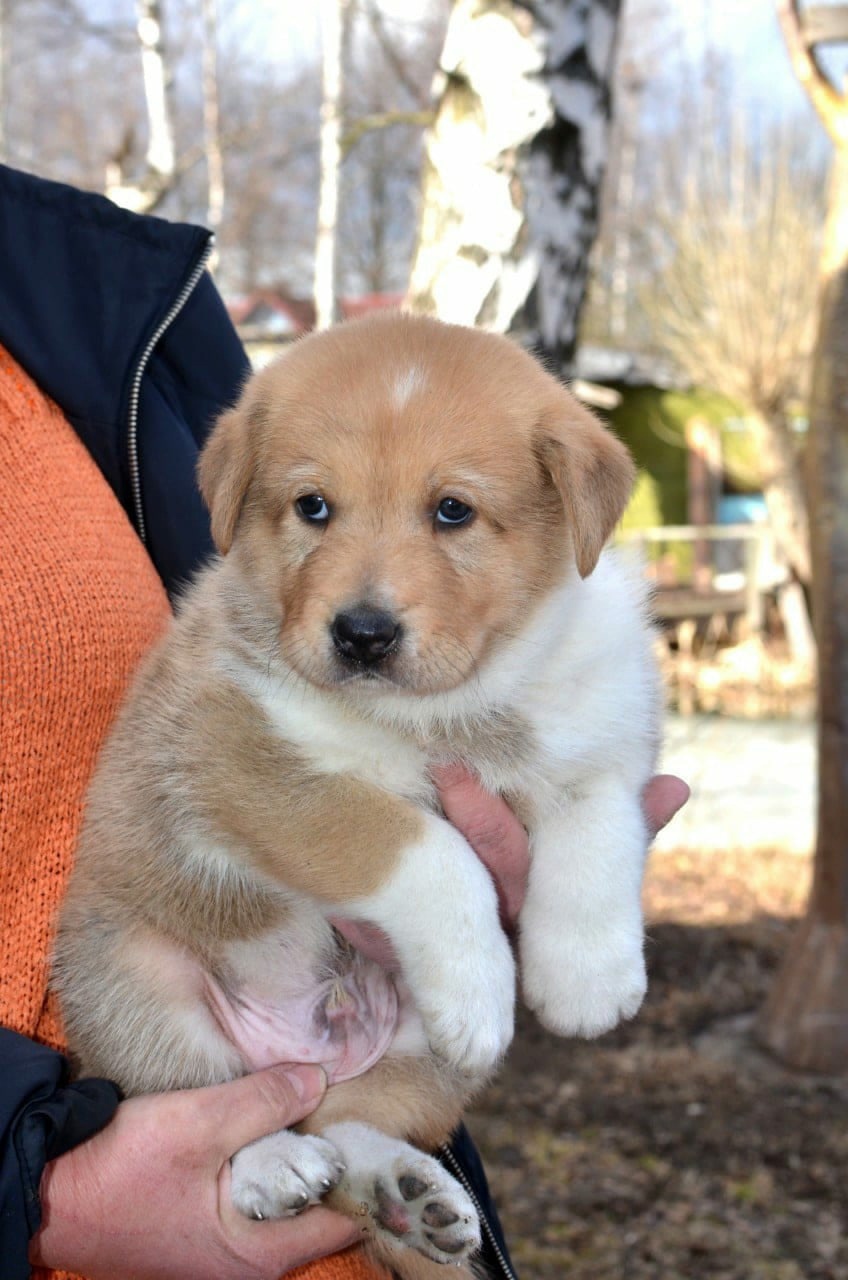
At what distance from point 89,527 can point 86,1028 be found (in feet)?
2.77

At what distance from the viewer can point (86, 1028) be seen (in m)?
2.15

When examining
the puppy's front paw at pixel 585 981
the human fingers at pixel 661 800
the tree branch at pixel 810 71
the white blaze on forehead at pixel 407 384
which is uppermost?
the tree branch at pixel 810 71

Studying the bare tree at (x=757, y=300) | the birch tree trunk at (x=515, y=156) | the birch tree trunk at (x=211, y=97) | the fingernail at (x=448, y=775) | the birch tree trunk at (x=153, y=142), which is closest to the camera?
the fingernail at (x=448, y=775)

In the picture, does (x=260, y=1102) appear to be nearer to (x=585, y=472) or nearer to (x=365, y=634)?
(x=365, y=634)

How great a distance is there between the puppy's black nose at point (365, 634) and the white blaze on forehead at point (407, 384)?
39cm

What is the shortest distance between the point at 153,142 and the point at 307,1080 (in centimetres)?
1040

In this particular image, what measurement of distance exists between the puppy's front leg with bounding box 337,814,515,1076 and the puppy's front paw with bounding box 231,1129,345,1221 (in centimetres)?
25

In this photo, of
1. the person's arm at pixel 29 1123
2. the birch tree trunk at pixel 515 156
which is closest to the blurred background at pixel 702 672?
the birch tree trunk at pixel 515 156

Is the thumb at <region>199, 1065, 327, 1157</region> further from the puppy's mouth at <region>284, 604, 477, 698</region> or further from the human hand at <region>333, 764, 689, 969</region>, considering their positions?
the puppy's mouth at <region>284, 604, 477, 698</region>

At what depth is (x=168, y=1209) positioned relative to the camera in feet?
6.00

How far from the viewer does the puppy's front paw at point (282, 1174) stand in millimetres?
1877

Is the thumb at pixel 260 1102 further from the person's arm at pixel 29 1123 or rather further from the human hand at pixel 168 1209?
the person's arm at pixel 29 1123

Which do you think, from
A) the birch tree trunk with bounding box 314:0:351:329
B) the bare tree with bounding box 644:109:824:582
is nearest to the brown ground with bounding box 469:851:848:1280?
the birch tree trunk with bounding box 314:0:351:329

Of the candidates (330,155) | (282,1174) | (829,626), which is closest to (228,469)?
(282,1174)
